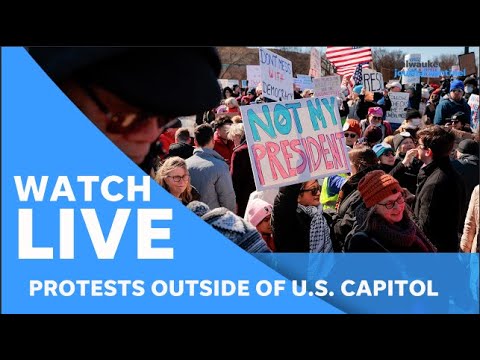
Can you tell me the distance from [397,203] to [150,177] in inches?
57.8

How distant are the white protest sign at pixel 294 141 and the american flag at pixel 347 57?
391mm

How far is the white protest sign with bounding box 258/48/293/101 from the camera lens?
15.4ft

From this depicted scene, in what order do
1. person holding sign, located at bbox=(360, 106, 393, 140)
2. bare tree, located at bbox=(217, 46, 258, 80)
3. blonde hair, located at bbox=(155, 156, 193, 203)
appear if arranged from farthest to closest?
person holding sign, located at bbox=(360, 106, 393, 140), blonde hair, located at bbox=(155, 156, 193, 203), bare tree, located at bbox=(217, 46, 258, 80)

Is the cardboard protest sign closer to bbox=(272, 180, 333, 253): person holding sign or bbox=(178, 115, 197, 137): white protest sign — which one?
bbox=(272, 180, 333, 253): person holding sign

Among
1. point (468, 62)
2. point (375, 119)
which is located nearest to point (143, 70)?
point (468, 62)

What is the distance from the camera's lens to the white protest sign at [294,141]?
4559 millimetres

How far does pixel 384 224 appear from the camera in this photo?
452cm

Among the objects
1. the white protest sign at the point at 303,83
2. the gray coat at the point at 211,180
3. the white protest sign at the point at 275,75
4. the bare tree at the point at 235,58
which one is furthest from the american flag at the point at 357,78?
the bare tree at the point at 235,58

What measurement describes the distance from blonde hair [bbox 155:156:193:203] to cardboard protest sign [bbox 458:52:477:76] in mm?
1833

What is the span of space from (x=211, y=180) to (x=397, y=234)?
4.28 ft

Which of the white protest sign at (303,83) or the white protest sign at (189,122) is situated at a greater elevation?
the white protest sign at (303,83)

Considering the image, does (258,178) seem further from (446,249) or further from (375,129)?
(375,129)

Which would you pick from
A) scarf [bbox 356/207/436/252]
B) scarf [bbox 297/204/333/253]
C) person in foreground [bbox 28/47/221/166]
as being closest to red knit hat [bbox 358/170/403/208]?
scarf [bbox 356/207/436/252]

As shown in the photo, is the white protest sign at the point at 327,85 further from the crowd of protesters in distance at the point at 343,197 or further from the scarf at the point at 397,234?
the scarf at the point at 397,234
